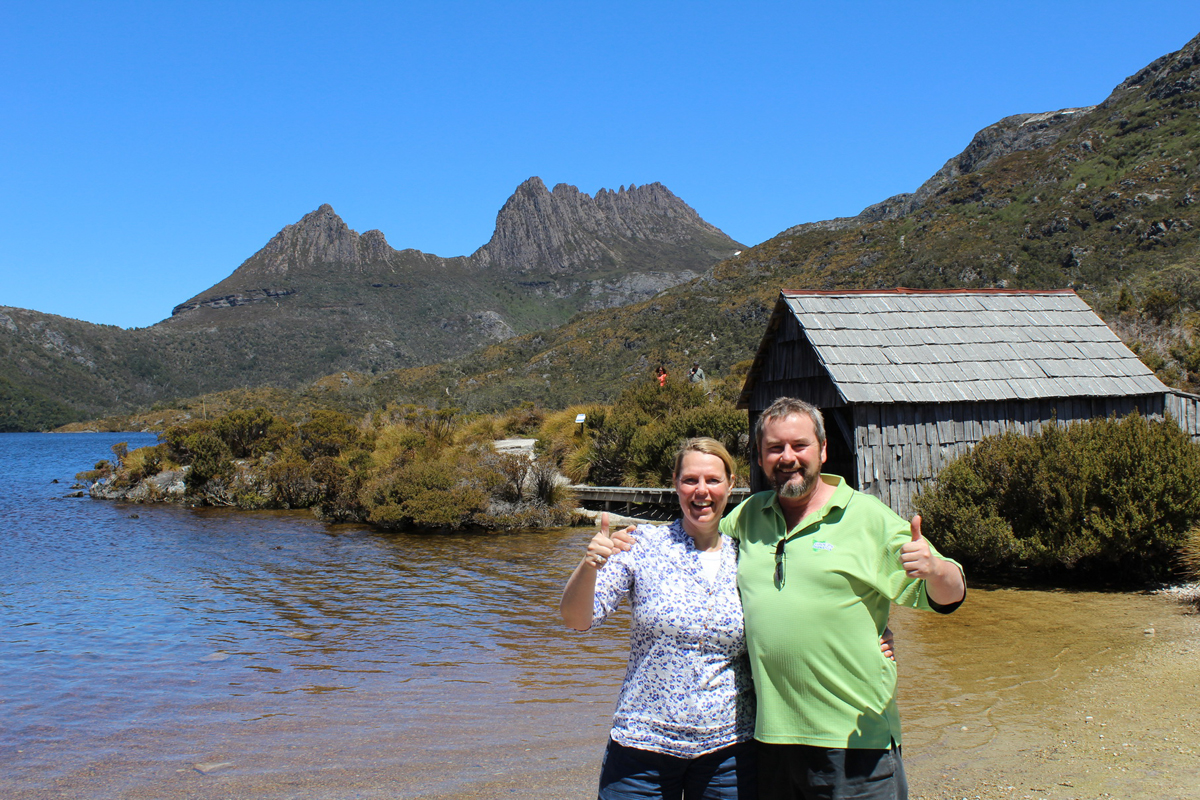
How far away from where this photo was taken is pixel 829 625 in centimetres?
252

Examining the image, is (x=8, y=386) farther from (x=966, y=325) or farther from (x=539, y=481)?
(x=966, y=325)

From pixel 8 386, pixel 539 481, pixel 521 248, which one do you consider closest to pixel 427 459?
pixel 539 481

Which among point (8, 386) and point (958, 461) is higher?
point (8, 386)

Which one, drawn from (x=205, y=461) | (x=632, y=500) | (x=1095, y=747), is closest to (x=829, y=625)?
(x=1095, y=747)

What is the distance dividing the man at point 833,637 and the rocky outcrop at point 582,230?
161290mm

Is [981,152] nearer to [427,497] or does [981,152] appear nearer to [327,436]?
[327,436]

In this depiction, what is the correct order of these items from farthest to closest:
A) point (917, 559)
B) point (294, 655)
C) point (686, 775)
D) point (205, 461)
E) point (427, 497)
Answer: point (205, 461)
point (427, 497)
point (294, 655)
point (686, 775)
point (917, 559)

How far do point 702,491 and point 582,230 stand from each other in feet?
594

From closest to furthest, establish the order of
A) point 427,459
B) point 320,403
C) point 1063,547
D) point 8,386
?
1. point 1063,547
2. point 427,459
3. point 320,403
4. point 8,386

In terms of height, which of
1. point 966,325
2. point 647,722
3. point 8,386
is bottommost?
point 647,722

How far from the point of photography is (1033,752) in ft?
15.2

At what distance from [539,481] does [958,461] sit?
8.96 m

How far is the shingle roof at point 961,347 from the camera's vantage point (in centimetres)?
1078

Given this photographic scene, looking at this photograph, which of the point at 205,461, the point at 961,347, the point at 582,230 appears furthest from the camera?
the point at 582,230
